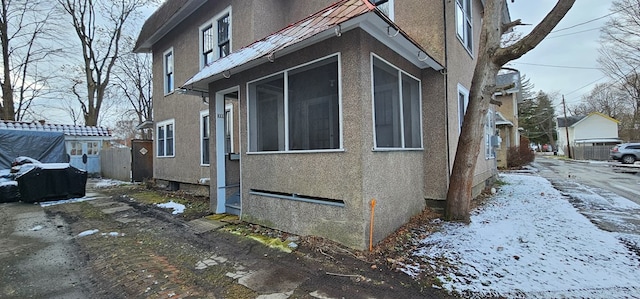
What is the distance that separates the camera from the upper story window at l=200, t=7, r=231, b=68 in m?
8.25

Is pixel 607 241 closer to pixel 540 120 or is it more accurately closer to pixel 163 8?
pixel 163 8

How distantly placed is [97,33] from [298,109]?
72.0ft

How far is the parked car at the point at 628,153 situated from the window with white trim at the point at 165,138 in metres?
29.7

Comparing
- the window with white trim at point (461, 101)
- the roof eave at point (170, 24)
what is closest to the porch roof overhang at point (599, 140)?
the window with white trim at point (461, 101)

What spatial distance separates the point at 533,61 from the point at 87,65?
110ft

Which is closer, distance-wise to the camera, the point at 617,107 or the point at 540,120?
the point at 617,107

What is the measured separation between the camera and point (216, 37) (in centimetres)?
850

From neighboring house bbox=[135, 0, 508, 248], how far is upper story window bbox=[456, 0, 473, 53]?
0.10 ft

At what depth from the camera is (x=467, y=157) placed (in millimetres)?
5109

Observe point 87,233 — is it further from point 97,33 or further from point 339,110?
point 97,33

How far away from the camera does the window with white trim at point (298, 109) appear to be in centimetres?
432

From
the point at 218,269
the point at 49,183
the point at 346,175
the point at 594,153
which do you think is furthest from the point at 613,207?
the point at 594,153

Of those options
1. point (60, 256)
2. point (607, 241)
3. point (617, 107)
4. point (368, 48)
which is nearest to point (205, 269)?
point (60, 256)

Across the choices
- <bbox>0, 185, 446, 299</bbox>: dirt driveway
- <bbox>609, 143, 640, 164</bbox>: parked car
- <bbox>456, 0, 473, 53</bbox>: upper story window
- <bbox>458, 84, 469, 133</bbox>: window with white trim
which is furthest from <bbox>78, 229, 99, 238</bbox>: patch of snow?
<bbox>609, 143, 640, 164</bbox>: parked car
